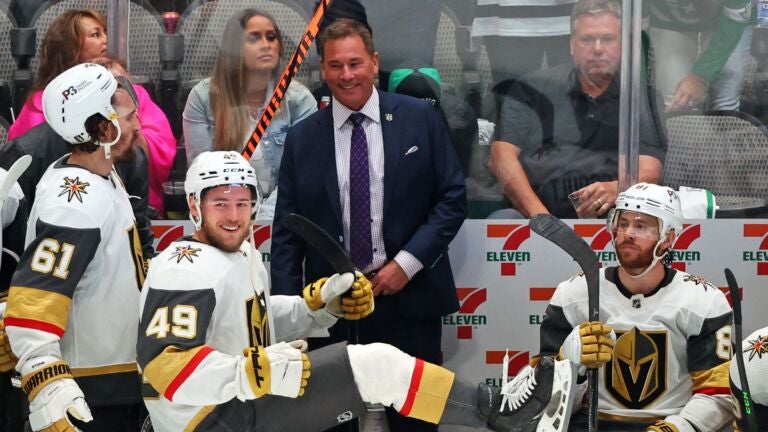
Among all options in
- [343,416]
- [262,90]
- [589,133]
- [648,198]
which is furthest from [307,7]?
[343,416]

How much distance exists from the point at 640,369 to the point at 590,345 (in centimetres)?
39

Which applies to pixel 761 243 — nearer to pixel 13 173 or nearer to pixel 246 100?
pixel 246 100

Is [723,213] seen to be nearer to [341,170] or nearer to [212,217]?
[341,170]

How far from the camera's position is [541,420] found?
4.31m

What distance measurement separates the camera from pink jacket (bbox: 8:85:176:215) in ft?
17.7

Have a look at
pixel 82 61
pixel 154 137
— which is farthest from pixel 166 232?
pixel 82 61

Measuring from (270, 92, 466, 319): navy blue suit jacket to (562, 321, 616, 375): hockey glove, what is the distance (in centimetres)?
74

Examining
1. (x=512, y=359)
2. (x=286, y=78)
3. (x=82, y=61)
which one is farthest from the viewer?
(x=512, y=359)

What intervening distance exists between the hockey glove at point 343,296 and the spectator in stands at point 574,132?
108 cm

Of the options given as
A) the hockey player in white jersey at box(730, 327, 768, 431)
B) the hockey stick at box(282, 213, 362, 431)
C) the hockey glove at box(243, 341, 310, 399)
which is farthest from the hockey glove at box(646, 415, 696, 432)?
the hockey glove at box(243, 341, 310, 399)

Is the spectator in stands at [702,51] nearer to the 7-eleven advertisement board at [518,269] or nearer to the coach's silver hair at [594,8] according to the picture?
the coach's silver hair at [594,8]

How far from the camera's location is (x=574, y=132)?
550 cm

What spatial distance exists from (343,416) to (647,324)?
117cm

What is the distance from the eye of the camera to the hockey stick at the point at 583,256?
14.8ft
